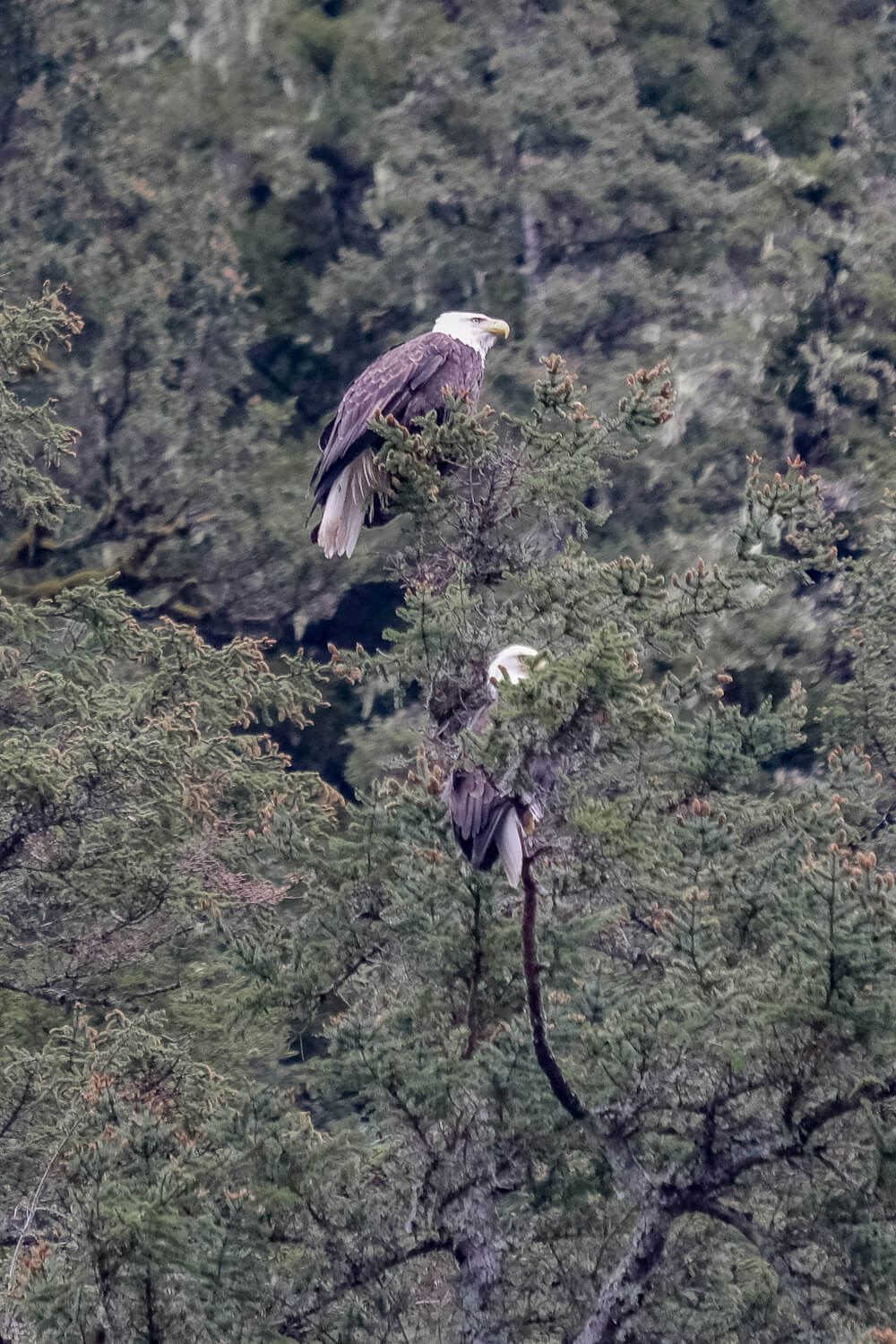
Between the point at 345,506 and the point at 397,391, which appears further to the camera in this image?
the point at 397,391

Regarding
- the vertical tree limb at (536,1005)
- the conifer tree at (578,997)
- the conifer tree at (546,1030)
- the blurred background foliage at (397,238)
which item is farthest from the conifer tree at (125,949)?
the blurred background foliage at (397,238)

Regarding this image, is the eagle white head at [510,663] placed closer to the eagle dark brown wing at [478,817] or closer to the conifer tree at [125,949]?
the eagle dark brown wing at [478,817]

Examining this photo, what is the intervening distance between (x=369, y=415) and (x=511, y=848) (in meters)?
2.13

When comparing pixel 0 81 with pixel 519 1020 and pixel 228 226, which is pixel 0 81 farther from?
pixel 519 1020

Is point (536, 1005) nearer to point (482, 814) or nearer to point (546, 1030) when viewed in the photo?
point (546, 1030)

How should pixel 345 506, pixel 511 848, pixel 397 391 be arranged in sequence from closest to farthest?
pixel 511 848, pixel 345 506, pixel 397 391

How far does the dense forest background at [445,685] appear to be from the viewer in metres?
4.40

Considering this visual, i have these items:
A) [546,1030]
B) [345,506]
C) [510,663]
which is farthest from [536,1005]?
[345,506]

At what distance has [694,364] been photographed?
11.8 m

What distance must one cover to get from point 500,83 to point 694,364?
368cm

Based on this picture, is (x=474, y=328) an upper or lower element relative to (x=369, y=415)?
lower

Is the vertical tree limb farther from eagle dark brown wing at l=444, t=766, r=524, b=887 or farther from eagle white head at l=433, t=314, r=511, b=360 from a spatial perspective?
eagle white head at l=433, t=314, r=511, b=360

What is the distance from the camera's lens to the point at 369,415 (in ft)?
20.2

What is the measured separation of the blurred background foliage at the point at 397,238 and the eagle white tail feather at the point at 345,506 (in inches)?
186
